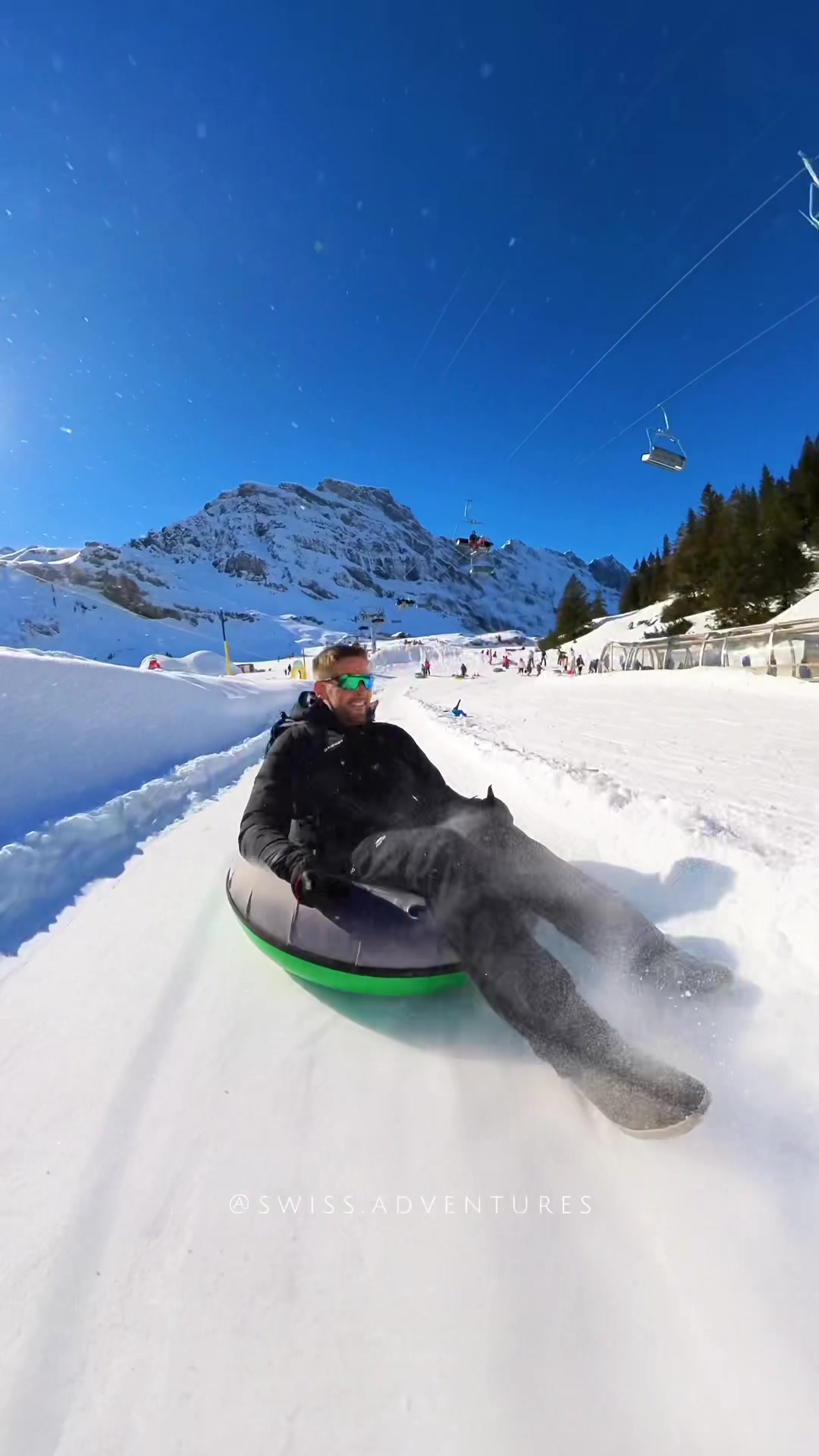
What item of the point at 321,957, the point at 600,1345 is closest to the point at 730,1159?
the point at 600,1345

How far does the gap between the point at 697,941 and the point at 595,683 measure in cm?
1796

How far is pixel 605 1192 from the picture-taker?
1.37 m

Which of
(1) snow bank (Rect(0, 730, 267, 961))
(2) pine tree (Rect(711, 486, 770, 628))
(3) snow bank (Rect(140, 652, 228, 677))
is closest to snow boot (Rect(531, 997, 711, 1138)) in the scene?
(1) snow bank (Rect(0, 730, 267, 961))

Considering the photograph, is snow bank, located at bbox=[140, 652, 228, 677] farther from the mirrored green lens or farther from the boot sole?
the boot sole

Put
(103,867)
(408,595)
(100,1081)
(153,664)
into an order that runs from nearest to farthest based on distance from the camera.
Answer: (100,1081) → (103,867) → (153,664) → (408,595)

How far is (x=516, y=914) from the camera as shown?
178cm

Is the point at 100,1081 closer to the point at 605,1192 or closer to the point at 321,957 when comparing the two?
the point at 321,957

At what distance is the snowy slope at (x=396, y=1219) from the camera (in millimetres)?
1009

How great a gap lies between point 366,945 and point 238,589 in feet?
465

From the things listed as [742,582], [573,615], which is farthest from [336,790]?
[573,615]

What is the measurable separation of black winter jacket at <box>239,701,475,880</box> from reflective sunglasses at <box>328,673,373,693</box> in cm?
14

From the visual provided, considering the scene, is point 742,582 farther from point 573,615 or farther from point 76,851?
point 76,851

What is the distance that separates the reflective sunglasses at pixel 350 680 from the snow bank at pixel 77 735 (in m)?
3.15

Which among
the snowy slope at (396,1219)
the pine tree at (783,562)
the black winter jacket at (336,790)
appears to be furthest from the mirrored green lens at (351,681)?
the pine tree at (783,562)
